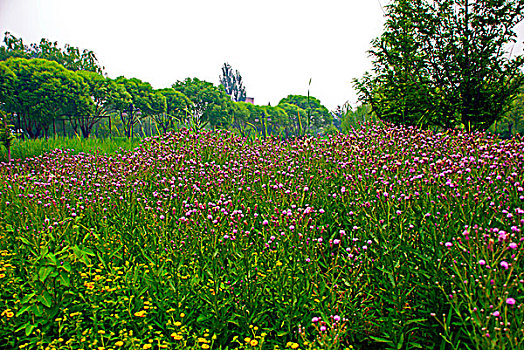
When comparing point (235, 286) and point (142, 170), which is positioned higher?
point (142, 170)

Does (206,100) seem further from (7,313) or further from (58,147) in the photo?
(7,313)

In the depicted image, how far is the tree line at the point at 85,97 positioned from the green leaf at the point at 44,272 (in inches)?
216

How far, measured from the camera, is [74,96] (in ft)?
100

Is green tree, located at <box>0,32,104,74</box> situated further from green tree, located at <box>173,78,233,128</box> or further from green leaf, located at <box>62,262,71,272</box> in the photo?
green leaf, located at <box>62,262,71,272</box>

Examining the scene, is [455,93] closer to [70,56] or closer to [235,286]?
[235,286]

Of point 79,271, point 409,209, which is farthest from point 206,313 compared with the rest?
point 409,209

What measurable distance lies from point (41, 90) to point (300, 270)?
32.0 metres

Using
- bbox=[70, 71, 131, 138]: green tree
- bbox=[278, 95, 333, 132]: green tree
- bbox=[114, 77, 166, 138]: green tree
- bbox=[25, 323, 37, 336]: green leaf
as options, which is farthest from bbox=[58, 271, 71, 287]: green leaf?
bbox=[278, 95, 333, 132]: green tree

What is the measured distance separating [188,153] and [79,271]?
10.6 ft

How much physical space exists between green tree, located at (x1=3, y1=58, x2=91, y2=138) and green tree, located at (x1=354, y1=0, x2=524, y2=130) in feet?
92.6

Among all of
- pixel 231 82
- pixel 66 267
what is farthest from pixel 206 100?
pixel 66 267

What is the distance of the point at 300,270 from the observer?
3.04m

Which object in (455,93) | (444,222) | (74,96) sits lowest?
(444,222)

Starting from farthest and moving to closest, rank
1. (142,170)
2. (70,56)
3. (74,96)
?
(70,56) → (74,96) → (142,170)
